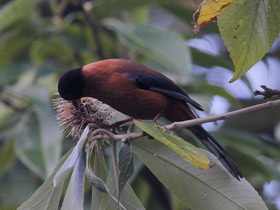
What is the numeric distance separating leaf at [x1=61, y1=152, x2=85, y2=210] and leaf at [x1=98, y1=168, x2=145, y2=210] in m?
0.21

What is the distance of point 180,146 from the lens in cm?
169

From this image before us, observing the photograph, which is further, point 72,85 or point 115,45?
point 115,45

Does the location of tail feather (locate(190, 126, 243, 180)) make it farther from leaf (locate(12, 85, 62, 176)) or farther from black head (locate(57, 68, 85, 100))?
leaf (locate(12, 85, 62, 176))

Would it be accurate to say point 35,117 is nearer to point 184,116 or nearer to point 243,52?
point 184,116

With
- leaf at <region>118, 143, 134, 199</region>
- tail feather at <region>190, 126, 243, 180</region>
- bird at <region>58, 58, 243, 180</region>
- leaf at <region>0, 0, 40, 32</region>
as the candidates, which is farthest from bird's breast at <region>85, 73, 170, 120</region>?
leaf at <region>0, 0, 40, 32</region>

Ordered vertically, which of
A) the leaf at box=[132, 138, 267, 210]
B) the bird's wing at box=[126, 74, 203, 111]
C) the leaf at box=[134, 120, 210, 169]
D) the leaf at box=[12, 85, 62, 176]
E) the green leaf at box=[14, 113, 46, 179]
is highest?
the leaf at box=[134, 120, 210, 169]

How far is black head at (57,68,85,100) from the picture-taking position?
2459 mm

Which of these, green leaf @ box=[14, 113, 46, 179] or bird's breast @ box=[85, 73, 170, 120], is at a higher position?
bird's breast @ box=[85, 73, 170, 120]

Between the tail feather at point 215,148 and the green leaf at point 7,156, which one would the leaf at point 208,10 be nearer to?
the tail feather at point 215,148

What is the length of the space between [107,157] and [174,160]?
1569mm

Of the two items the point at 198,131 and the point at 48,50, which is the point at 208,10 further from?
the point at 48,50

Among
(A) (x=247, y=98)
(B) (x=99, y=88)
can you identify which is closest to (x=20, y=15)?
(B) (x=99, y=88)

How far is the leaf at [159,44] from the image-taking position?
11.2 ft

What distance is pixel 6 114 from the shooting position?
3.93 m
